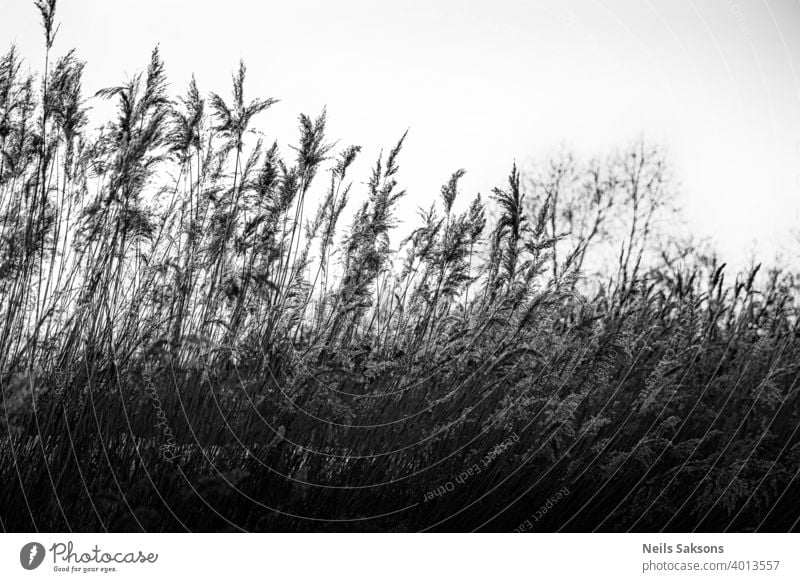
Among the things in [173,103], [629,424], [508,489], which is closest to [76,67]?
[173,103]

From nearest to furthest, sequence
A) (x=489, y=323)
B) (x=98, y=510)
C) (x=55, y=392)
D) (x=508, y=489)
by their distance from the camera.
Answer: (x=98, y=510), (x=55, y=392), (x=508, y=489), (x=489, y=323)

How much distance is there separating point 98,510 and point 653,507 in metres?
2.39

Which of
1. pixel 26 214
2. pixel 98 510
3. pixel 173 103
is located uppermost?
pixel 173 103

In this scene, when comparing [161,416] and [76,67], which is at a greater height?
[76,67]

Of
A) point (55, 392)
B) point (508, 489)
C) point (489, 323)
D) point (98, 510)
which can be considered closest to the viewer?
point (98, 510)

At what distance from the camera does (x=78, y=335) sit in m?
2.90

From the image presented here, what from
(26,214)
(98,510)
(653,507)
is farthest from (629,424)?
(26,214)

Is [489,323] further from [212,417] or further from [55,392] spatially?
[55,392]

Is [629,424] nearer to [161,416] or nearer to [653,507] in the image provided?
[653,507]
